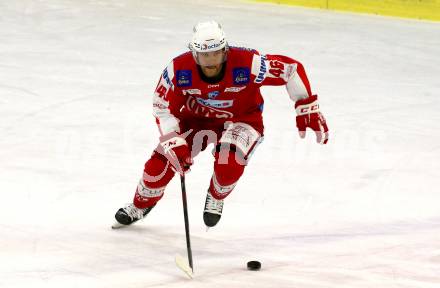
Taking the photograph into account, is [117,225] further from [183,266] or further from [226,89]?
[226,89]

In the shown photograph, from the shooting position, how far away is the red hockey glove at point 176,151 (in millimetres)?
5336

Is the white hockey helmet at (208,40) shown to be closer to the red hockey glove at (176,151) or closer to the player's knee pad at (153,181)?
the red hockey glove at (176,151)

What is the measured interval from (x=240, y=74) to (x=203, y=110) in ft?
1.16

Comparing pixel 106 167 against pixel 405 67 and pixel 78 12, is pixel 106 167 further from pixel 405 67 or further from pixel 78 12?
pixel 78 12

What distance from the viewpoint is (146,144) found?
7418 millimetres

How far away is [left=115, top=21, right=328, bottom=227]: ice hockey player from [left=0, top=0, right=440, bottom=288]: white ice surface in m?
0.37

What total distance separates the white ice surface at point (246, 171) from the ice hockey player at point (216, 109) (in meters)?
0.37

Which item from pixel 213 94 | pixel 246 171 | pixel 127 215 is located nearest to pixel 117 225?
pixel 127 215

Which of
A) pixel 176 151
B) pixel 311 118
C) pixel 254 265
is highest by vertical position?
pixel 311 118

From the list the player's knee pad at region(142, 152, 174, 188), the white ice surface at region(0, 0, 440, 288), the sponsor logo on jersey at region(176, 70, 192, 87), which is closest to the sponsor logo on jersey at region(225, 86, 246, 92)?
the sponsor logo on jersey at region(176, 70, 192, 87)

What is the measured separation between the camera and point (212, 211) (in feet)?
18.1

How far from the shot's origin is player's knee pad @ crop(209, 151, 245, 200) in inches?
212

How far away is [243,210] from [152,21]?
5.80m

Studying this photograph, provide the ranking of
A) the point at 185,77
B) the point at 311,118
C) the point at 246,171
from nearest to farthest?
1. the point at 185,77
2. the point at 311,118
3. the point at 246,171
